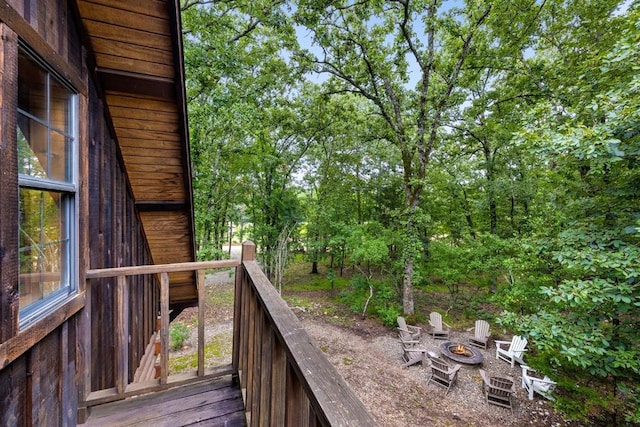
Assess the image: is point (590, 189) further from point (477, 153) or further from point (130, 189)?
point (477, 153)

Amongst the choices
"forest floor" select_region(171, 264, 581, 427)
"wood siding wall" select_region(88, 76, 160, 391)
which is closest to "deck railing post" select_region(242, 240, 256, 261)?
"wood siding wall" select_region(88, 76, 160, 391)

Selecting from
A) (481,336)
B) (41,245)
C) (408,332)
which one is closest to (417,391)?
(408,332)

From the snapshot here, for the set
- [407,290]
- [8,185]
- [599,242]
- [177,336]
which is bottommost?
[177,336]

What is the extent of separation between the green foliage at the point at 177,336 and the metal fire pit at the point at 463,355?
690 centimetres

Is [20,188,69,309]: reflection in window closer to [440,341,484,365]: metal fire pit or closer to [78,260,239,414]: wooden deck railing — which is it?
[78,260,239,414]: wooden deck railing

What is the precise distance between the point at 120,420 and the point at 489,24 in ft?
32.6

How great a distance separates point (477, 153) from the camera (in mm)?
11258

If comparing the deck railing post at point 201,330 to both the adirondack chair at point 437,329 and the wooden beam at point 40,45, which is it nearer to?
the wooden beam at point 40,45

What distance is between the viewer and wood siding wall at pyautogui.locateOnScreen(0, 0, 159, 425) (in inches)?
42.6

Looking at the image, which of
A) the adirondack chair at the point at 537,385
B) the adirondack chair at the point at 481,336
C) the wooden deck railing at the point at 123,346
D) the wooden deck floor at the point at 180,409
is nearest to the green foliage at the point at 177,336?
the wooden deck railing at the point at 123,346

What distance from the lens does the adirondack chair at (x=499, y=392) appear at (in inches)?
207

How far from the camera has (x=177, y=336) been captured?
6.96m

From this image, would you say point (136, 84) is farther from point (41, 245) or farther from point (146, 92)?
point (41, 245)

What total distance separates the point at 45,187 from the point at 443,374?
23.5 feet
